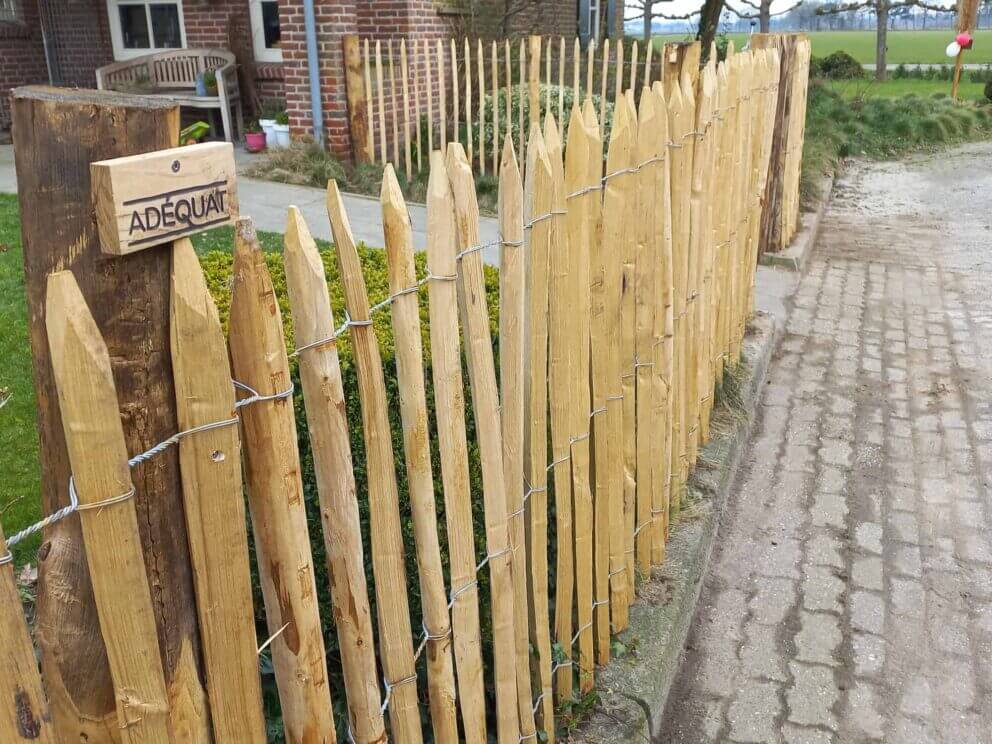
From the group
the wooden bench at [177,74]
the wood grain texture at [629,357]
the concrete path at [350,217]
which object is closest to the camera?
the wood grain texture at [629,357]

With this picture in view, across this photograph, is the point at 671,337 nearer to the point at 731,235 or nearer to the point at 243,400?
the point at 731,235

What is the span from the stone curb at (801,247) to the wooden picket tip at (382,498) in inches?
286

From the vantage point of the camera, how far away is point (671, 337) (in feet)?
11.9

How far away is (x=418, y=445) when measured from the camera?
2.00 metres

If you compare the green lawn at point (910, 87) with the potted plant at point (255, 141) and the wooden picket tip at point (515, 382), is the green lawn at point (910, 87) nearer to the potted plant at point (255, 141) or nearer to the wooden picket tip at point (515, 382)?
the potted plant at point (255, 141)

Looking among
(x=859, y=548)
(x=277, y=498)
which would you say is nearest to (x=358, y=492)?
(x=277, y=498)

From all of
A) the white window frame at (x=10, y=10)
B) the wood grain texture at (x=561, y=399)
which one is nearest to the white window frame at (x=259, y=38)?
the white window frame at (x=10, y=10)

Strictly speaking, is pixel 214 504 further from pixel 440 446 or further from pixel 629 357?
pixel 629 357

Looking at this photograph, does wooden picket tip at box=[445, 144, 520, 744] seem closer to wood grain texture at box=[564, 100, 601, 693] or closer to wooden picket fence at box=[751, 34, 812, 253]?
wood grain texture at box=[564, 100, 601, 693]

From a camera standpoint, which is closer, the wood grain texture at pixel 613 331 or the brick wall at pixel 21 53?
the wood grain texture at pixel 613 331

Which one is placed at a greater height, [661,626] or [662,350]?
[662,350]

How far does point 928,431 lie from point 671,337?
104 inches

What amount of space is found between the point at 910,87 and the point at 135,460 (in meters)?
32.7

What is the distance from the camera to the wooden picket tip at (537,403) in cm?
240
